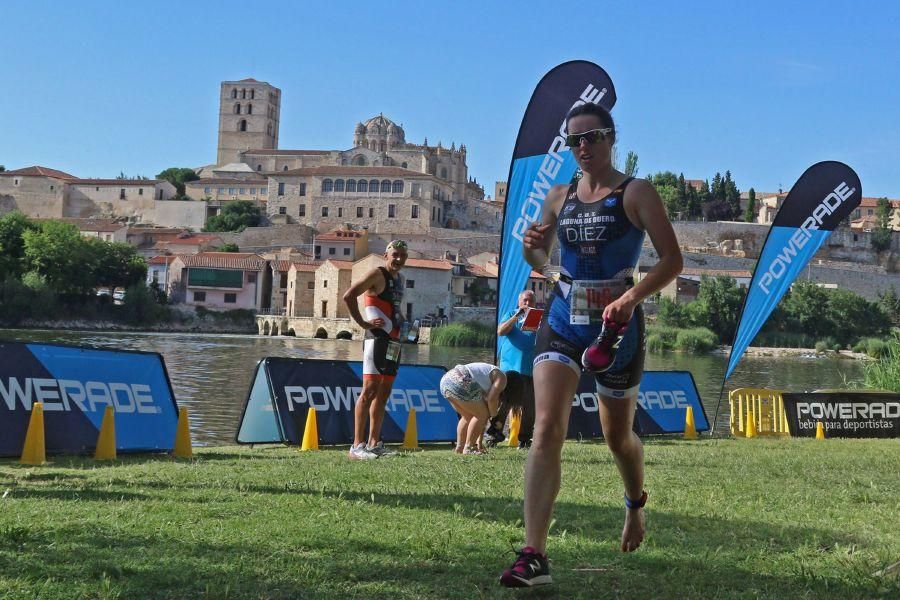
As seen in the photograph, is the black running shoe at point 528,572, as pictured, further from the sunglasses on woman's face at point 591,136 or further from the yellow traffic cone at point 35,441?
the yellow traffic cone at point 35,441

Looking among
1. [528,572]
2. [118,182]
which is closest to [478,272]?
[118,182]

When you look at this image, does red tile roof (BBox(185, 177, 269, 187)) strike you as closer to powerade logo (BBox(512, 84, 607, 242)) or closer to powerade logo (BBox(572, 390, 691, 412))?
powerade logo (BBox(572, 390, 691, 412))

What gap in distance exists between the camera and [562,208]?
4.38m

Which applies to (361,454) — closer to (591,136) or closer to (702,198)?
(591,136)

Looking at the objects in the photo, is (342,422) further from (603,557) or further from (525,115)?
(603,557)

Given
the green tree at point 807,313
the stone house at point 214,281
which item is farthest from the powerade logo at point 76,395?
the green tree at point 807,313

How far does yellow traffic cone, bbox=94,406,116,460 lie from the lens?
870cm

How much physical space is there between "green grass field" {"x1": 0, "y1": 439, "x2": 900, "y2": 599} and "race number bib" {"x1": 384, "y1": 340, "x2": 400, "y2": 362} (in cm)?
115

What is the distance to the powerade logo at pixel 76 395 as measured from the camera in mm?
8555

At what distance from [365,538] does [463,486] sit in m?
2.13

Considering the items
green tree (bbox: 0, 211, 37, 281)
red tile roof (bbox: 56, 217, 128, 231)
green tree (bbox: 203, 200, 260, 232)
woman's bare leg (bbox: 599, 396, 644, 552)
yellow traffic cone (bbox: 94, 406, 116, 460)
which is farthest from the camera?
green tree (bbox: 203, 200, 260, 232)

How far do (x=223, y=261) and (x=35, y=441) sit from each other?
9298 centimetres

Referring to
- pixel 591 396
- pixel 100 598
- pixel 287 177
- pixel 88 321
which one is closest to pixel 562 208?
pixel 100 598

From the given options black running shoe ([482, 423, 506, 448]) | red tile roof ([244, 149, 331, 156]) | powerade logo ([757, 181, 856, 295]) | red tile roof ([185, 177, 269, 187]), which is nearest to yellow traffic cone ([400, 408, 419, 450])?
black running shoe ([482, 423, 506, 448])
